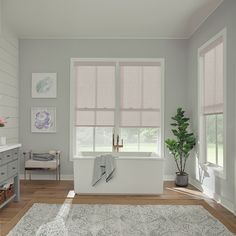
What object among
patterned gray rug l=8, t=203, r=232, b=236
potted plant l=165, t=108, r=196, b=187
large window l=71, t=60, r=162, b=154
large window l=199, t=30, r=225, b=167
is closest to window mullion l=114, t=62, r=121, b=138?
large window l=71, t=60, r=162, b=154

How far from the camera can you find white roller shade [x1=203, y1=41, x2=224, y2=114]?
473 cm

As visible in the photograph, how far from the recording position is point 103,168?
5.00m

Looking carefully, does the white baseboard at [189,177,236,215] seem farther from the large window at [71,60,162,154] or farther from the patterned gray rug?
the large window at [71,60,162,154]

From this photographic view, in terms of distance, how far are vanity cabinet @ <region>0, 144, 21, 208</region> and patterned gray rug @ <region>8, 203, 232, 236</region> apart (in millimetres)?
429

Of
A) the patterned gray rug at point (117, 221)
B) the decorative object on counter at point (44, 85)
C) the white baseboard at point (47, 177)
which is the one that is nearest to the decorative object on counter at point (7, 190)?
the patterned gray rug at point (117, 221)

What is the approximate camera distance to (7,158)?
417cm

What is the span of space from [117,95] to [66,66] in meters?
1.21

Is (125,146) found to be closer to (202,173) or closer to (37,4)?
(202,173)

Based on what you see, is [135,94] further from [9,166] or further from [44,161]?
[9,166]

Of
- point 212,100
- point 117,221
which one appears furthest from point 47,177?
point 212,100

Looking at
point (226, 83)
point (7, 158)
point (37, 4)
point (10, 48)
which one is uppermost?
point (37, 4)

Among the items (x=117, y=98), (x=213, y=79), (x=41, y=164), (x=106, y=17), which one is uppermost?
(x=106, y=17)

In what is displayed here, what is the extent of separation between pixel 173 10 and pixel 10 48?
3142 mm

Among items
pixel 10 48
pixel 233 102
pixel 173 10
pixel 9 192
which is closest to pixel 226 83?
pixel 233 102
